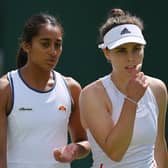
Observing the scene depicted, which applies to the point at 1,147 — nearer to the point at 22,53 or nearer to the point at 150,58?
the point at 22,53

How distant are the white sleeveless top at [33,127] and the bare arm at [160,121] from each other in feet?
1.74

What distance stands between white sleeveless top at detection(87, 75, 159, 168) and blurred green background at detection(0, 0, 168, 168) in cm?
315

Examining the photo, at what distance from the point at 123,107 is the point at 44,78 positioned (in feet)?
2.37

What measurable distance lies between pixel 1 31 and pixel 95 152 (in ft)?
12.0

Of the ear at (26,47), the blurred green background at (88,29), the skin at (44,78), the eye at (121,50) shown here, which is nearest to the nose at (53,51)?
the skin at (44,78)

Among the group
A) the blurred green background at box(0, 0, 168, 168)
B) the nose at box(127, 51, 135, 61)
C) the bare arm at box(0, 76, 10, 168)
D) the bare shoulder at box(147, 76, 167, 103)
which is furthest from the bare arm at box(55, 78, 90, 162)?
the blurred green background at box(0, 0, 168, 168)

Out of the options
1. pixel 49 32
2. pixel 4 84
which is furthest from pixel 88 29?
pixel 4 84

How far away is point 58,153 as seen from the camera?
405cm

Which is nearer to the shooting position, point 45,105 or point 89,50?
point 45,105

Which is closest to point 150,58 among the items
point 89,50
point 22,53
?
point 89,50

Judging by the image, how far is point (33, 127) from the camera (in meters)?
4.17

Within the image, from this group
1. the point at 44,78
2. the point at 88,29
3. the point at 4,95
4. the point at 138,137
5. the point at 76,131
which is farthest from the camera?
the point at 88,29

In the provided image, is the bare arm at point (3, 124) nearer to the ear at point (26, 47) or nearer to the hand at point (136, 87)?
the ear at point (26, 47)

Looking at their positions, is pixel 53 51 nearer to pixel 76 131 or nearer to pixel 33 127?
pixel 33 127
